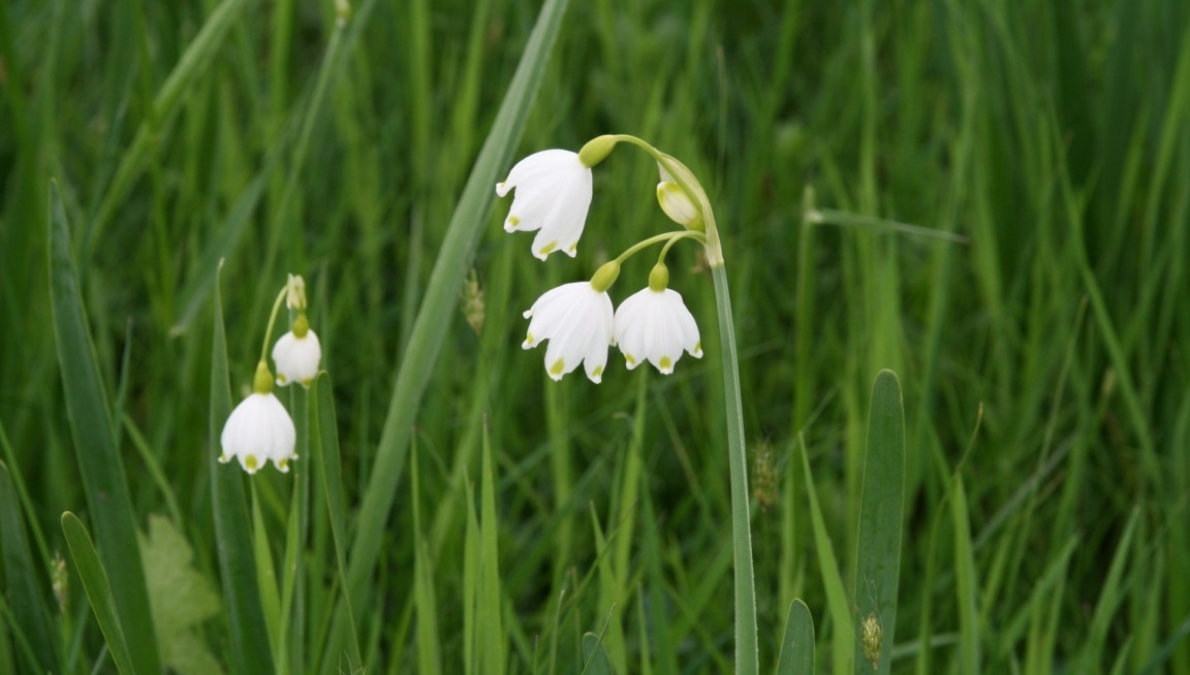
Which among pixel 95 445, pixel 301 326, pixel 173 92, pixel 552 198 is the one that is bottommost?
pixel 95 445

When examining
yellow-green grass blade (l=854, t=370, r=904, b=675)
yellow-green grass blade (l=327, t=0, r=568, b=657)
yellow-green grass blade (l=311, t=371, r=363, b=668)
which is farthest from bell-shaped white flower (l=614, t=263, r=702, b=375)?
yellow-green grass blade (l=327, t=0, r=568, b=657)

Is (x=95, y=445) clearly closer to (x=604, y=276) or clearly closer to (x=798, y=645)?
(x=604, y=276)

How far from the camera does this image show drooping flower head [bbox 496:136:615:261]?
1.00 metres

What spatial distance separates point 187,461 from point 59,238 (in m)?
0.74

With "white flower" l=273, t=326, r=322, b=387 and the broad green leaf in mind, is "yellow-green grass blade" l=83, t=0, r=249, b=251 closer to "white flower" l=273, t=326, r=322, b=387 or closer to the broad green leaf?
the broad green leaf

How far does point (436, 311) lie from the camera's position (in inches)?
53.6

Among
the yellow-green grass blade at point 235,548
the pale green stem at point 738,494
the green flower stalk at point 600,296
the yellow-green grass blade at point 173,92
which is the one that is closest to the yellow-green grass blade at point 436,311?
the yellow-green grass blade at point 235,548

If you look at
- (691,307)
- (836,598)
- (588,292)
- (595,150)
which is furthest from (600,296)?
(691,307)

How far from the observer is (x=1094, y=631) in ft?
4.63

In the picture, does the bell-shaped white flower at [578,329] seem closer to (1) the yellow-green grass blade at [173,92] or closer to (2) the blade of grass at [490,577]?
(2) the blade of grass at [490,577]

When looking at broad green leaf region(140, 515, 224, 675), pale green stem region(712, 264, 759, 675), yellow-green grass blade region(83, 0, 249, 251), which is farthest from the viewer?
yellow-green grass blade region(83, 0, 249, 251)

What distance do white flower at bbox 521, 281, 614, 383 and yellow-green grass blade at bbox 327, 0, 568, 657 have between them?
338mm

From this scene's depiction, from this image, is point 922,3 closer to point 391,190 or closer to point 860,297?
point 860,297

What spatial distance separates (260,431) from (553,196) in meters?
0.41
